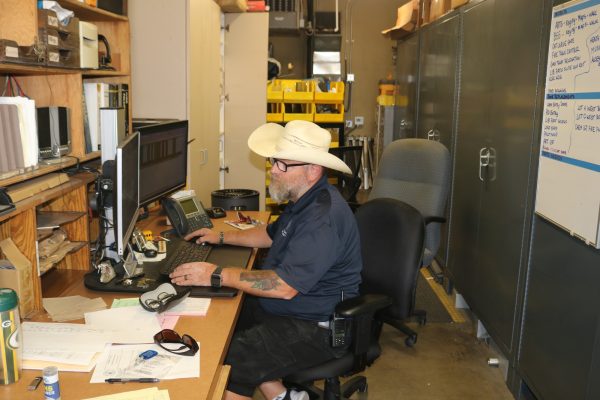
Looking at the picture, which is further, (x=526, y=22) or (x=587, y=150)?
(x=526, y=22)

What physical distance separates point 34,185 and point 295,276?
869 mm

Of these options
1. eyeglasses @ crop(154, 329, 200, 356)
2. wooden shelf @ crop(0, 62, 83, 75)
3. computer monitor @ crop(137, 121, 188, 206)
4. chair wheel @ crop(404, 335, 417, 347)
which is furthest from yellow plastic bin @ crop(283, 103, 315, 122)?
eyeglasses @ crop(154, 329, 200, 356)

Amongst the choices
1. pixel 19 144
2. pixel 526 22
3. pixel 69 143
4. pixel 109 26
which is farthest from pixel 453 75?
pixel 19 144

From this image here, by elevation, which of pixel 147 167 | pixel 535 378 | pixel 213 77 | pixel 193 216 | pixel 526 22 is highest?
pixel 526 22

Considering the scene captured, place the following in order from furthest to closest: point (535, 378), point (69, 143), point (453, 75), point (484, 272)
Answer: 1. point (453, 75)
2. point (484, 272)
3. point (535, 378)
4. point (69, 143)

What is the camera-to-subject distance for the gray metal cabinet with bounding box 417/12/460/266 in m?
3.80

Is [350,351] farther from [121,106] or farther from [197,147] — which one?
[197,147]

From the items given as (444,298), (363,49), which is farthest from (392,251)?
(363,49)

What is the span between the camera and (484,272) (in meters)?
3.12

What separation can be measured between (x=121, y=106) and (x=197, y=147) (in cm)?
92

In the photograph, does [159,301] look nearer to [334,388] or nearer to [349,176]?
[334,388]

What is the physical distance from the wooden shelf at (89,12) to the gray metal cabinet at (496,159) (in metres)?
1.86

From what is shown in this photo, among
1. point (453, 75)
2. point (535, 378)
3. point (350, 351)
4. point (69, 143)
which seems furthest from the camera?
point (453, 75)

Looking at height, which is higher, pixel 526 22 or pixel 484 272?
pixel 526 22
